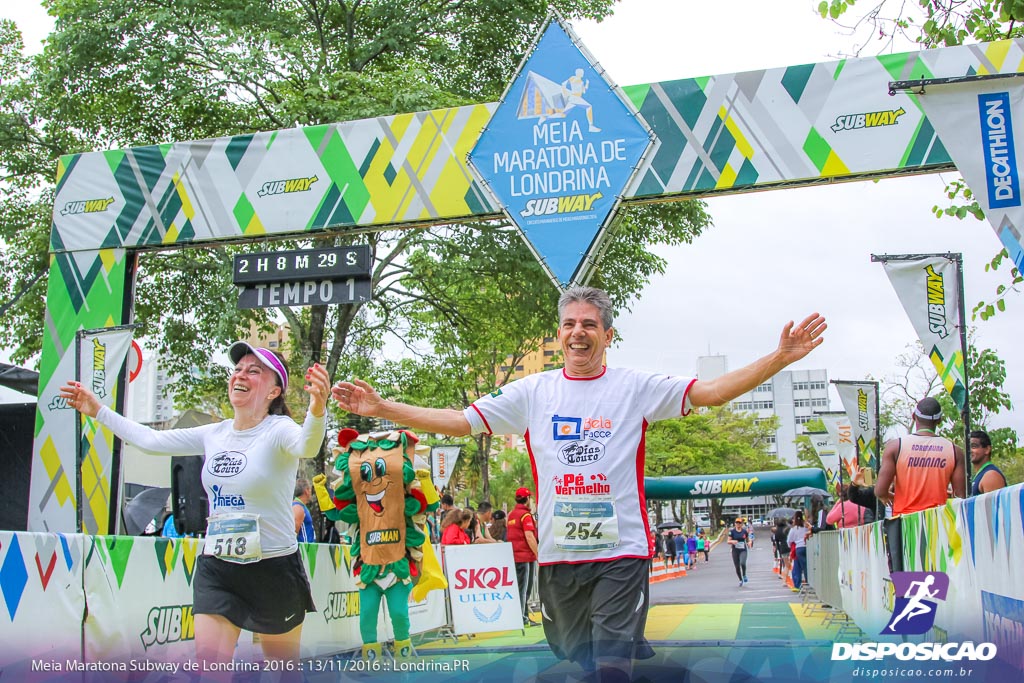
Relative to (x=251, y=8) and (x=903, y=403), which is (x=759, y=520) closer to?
(x=903, y=403)

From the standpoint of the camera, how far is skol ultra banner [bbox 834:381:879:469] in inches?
436

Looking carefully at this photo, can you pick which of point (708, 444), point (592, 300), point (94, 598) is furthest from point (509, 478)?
point (592, 300)

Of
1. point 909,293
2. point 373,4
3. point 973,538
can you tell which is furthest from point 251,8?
point 973,538

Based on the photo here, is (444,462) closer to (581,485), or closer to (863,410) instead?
(863,410)

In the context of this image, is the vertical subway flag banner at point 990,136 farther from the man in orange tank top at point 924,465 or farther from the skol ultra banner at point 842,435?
the skol ultra banner at point 842,435

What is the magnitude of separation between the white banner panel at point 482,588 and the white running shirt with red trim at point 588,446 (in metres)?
7.41

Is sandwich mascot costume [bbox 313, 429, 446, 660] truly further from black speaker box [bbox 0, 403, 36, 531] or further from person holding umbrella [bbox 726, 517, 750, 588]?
person holding umbrella [bbox 726, 517, 750, 588]

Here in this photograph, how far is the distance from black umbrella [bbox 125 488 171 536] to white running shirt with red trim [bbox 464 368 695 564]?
864cm

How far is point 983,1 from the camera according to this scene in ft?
29.3

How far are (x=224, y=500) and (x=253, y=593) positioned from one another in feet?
1.47

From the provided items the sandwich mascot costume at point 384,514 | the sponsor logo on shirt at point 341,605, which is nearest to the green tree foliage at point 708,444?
the sponsor logo on shirt at point 341,605

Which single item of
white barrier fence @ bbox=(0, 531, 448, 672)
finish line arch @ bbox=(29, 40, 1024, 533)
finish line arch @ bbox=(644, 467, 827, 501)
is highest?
finish line arch @ bbox=(29, 40, 1024, 533)

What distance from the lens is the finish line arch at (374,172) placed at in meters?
7.86

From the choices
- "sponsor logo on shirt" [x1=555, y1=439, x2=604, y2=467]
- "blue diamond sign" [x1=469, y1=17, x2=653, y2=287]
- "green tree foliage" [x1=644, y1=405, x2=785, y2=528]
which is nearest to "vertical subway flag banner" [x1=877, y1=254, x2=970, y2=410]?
"blue diamond sign" [x1=469, y1=17, x2=653, y2=287]
